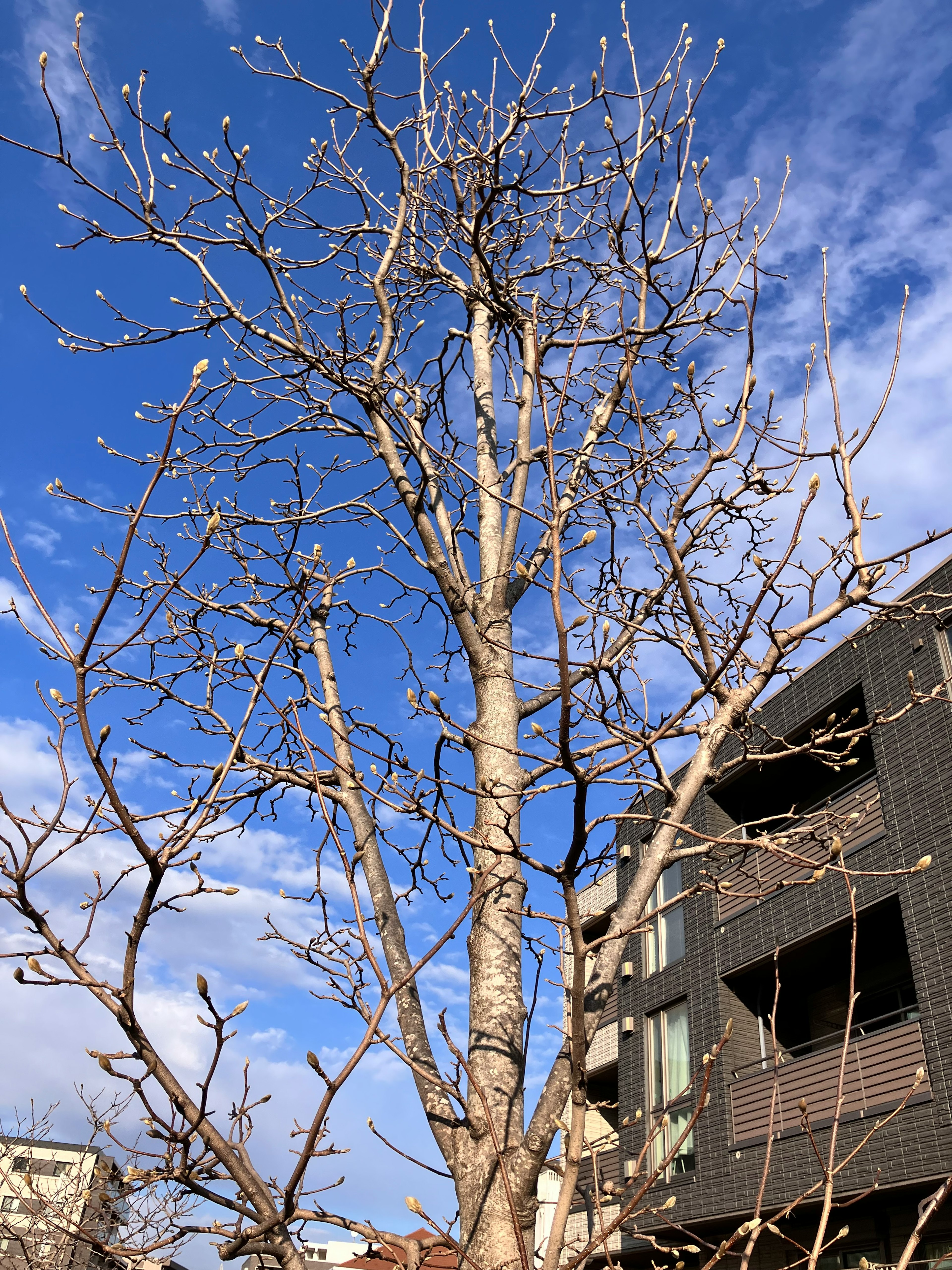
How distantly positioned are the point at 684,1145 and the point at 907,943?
6.05 meters

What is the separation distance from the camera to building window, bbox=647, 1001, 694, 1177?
607 inches

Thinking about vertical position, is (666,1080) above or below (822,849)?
below

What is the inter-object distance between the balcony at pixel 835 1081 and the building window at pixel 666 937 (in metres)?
3.04

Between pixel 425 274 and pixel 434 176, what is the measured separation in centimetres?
57

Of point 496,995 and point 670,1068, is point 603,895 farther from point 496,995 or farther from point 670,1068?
point 496,995

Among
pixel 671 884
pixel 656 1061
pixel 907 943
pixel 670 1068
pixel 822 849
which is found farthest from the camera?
pixel 671 884

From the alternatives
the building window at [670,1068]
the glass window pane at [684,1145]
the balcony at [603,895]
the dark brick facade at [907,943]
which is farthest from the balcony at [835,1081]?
the balcony at [603,895]

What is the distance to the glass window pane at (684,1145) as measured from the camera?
15.0 metres

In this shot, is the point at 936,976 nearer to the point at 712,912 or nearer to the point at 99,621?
the point at 712,912

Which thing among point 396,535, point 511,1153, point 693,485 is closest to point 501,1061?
point 511,1153

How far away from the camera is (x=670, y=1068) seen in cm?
1689

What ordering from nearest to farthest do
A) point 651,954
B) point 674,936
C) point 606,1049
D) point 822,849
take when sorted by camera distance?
point 822,849 < point 674,936 < point 651,954 < point 606,1049

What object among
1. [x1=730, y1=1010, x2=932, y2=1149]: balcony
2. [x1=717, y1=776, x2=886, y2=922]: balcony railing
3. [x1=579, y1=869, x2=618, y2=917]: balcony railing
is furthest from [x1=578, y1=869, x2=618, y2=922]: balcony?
[x1=730, y1=1010, x2=932, y2=1149]: balcony

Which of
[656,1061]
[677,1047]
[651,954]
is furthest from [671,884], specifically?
[656,1061]
